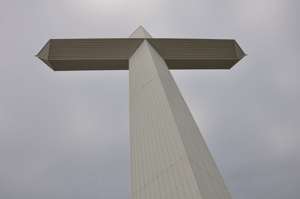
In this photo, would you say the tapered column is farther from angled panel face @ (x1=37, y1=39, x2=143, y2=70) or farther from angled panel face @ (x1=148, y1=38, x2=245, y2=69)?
angled panel face @ (x1=148, y1=38, x2=245, y2=69)

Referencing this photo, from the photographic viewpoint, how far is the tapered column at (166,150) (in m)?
4.47

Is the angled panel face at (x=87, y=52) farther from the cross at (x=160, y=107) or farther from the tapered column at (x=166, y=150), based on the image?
the tapered column at (x=166, y=150)

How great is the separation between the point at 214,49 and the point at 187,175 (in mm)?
7749

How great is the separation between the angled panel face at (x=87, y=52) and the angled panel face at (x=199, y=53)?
1339mm

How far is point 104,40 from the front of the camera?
33.6 ft

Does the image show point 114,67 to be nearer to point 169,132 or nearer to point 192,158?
point 169,132

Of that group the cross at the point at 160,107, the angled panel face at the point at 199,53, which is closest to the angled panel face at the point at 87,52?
the cross at the point at 160,107

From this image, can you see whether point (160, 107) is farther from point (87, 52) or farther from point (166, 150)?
point (87, 52)

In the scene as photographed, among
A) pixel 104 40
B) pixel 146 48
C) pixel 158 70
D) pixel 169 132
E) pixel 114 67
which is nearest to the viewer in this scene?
pixel 169 132

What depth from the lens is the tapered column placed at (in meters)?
4.47

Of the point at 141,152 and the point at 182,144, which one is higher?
the point at 141,152

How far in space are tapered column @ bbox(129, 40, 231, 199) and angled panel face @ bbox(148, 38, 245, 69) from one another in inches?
127

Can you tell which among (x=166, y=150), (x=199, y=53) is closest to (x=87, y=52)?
(x=199, y=53)

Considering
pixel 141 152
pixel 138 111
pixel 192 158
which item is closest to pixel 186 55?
pixel 138 111
